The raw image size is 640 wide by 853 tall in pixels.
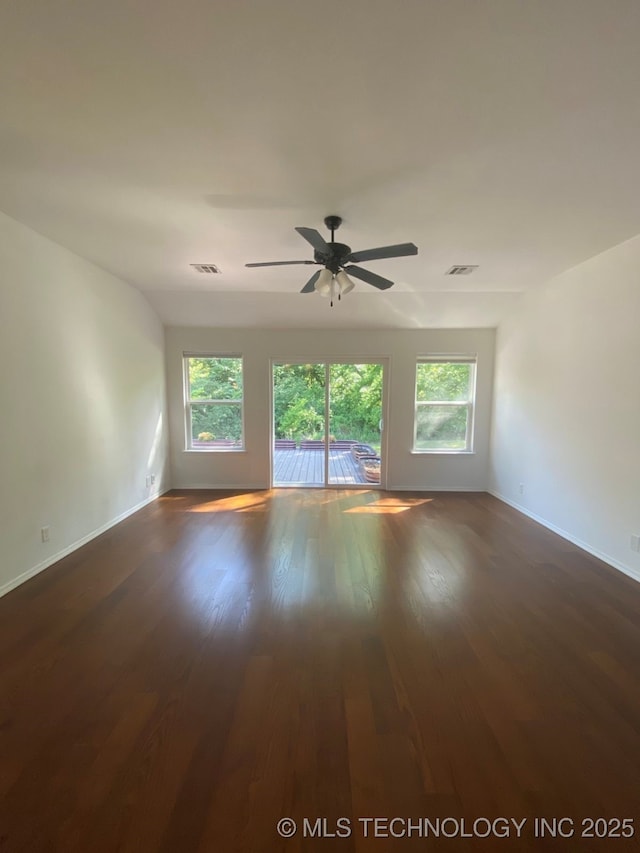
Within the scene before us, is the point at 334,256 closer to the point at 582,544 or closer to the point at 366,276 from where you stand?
the point at 366,276

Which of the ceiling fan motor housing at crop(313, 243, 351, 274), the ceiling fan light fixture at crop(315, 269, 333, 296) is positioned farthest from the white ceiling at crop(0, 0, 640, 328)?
the ceiling fan light fixture at crop(315, 269, 333, 296)

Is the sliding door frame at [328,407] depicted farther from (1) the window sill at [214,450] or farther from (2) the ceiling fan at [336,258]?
(2) the ceiling fan at [336,258]

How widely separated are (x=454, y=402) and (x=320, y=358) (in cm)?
220

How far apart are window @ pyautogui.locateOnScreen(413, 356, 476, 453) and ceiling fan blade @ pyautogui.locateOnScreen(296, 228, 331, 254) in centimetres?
344

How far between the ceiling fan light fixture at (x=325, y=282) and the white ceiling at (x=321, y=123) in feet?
1.27

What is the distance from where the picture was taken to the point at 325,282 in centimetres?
279

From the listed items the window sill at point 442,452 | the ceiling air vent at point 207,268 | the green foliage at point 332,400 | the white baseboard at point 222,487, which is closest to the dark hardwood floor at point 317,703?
the white baseboard at point 222,487

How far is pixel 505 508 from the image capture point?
4809 millimetres

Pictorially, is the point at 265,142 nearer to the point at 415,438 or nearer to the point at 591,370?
the point at 591,370

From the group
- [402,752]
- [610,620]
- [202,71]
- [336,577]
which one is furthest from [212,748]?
[202,71]

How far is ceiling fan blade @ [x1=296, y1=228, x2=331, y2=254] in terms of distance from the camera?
7.41 feet

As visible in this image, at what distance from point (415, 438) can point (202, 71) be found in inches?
195

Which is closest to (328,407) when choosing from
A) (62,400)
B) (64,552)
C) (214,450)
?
(214,450)

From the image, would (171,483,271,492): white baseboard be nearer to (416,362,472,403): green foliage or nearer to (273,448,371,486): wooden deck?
(273,448,371,486): wooden deck
